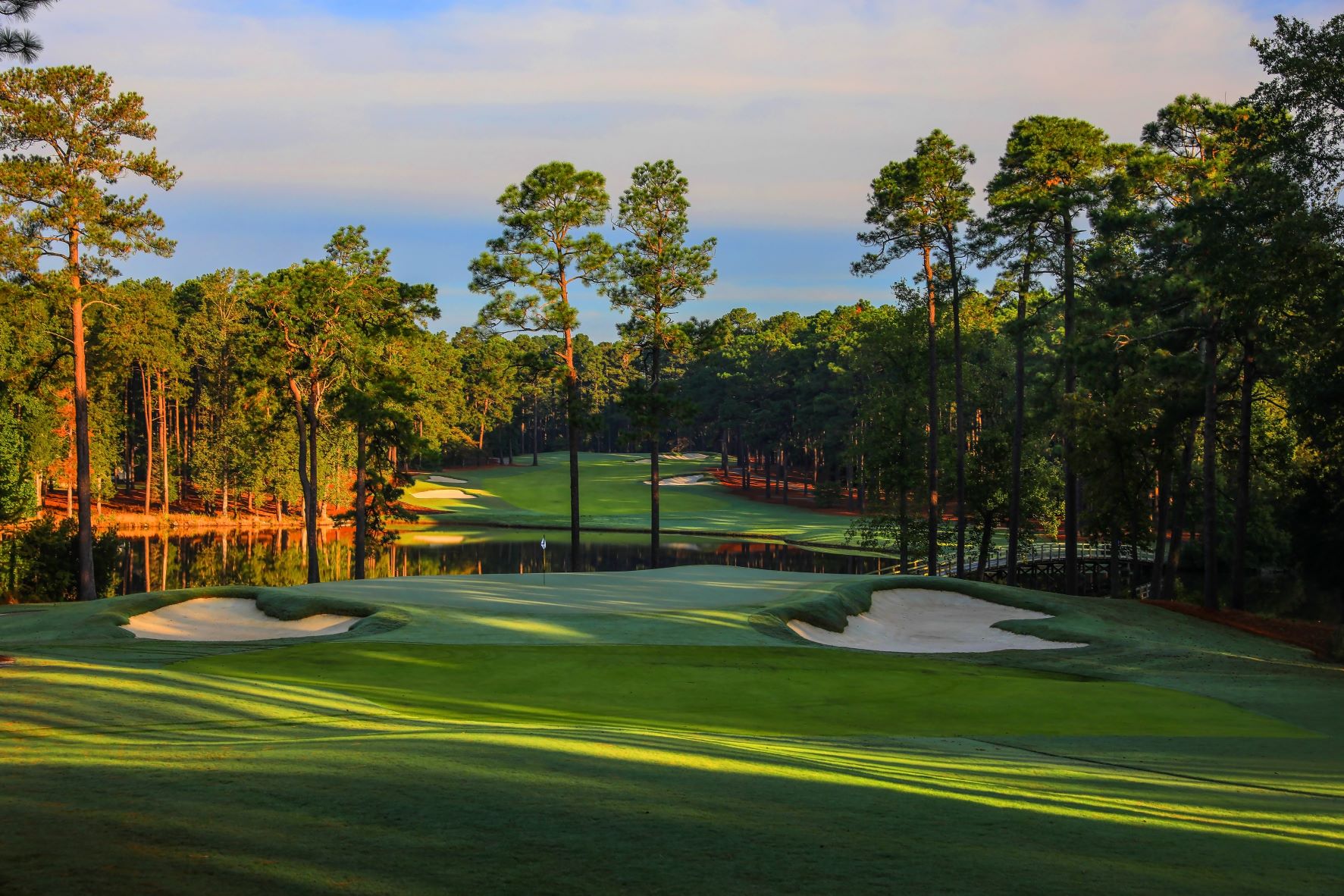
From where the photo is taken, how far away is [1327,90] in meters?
19.9

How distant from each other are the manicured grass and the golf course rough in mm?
50141

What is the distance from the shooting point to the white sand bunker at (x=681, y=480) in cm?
10225

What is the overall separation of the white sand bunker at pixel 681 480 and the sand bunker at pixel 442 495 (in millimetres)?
19463

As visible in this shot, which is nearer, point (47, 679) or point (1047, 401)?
point (47, 679)

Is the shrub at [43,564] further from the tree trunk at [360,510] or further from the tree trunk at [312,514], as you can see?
A: the tree trunk at [360,510]

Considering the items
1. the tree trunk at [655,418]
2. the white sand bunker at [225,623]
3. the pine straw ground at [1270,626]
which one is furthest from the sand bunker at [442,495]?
the pine straw ground at [1270,626]

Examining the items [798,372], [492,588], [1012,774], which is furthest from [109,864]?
[798,372]

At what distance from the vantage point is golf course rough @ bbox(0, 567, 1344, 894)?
4.81m

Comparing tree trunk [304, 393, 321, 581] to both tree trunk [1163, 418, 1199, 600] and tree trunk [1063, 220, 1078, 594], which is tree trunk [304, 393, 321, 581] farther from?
tree trunk [1163, 418, 1199, 600]

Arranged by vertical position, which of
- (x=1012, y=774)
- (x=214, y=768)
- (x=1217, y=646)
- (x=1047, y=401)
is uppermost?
(x=1047, y=401)

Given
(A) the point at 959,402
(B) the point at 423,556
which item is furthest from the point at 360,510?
(A) the point at 959,402

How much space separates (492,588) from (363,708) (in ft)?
48.5

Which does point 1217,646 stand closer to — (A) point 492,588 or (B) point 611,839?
(A) point 492,588

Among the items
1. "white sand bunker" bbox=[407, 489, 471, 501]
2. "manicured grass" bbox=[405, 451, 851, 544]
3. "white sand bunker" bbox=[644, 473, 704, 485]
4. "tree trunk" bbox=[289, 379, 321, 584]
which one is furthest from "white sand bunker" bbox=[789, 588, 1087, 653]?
"white sand bunker" bbox=[644, 473, 704, 485]
